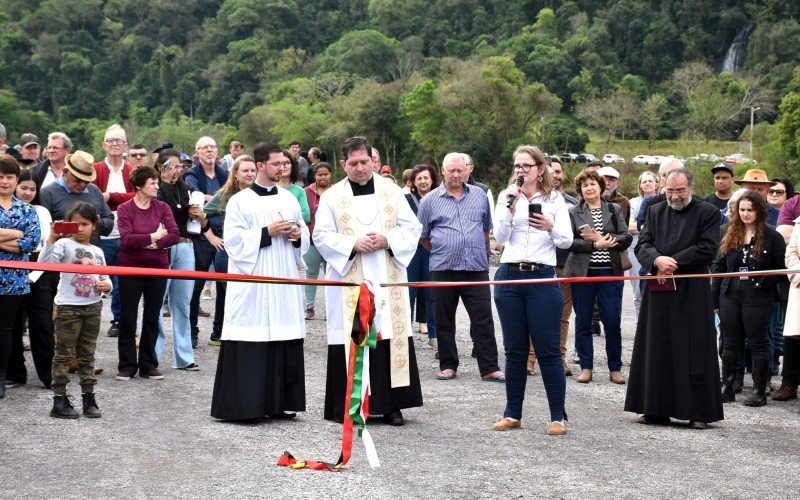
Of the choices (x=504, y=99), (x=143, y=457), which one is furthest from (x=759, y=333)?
(x=504, y=99)

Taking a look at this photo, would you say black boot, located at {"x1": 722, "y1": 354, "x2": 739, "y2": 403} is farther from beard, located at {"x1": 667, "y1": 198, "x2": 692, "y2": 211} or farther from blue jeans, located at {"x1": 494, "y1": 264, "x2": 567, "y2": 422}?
blue jeans, located at {"x1": 494, "y1": 264, "x2": 567, "y2": 422}

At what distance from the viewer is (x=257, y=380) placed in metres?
8.37

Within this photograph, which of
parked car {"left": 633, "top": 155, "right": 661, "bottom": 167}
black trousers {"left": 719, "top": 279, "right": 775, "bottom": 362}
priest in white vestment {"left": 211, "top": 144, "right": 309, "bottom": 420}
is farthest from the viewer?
parked car {"left": 633, "top": 155, "right": 661, "bottom": 167}

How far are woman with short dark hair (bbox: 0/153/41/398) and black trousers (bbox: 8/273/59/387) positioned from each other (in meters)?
0.55

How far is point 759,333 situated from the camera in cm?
948

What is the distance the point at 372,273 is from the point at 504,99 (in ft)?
202

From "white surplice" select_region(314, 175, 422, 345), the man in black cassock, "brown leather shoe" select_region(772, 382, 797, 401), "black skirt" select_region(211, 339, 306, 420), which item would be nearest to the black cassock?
the man in black cassock

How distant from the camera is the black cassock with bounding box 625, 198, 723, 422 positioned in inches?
325

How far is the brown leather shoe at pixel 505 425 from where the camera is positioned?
8.05m

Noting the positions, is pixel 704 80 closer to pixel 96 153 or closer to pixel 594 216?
pixel 96 153

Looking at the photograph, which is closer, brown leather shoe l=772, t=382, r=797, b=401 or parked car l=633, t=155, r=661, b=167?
brown leather shoe l=772, t=382, r=797, b=401

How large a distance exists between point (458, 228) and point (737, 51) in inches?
4526

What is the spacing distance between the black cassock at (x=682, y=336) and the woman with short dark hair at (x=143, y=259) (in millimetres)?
4595

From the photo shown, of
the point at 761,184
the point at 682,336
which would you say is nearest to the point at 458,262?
the point at 682,336
